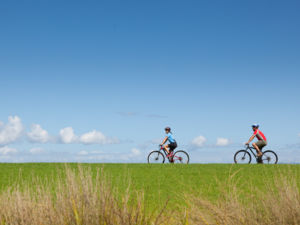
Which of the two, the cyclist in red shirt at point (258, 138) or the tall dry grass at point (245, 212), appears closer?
the tall dry grass at point (245, 212)

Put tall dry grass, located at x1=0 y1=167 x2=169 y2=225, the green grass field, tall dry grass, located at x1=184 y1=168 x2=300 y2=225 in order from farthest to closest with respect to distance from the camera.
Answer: the green grass field
tall dry grass, located at x1=184 y1=168 x2=300 y2=225
tall dry grass, located at x1=0 y1=167 x2=169 y2=225

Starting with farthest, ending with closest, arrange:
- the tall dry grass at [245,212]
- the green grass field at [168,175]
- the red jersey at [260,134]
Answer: the red jersey at [260,134] < the green grass field at [168,175] < the tall dry grass at [245,212]

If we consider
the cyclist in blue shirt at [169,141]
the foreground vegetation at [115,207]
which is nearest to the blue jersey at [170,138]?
the cyclist in blue shirt at [169,141]

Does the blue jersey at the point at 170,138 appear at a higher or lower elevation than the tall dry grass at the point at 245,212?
higher

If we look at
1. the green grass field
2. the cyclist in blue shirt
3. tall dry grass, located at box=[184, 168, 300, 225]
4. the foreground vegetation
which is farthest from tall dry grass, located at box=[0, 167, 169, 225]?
the cyclist in blue shirt

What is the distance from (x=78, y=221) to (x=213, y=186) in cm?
761

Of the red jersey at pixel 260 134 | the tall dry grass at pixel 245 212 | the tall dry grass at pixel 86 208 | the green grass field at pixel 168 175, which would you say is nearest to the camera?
the tall dry grass at pixel 86 208

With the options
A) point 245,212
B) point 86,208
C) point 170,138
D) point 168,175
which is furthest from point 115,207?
point 170,138

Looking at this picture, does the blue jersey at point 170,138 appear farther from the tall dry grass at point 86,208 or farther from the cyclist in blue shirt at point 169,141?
the tall dry grass at point 86,208

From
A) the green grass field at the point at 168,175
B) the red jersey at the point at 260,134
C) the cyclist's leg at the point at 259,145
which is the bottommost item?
the green grass field at the point at 168,175

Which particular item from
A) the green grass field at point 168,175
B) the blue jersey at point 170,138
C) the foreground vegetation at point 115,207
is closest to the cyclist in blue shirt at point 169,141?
the blue jersey at point 170,138

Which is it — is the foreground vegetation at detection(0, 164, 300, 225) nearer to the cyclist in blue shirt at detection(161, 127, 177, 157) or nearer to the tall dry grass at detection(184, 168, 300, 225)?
the tall dry grass at detection(184, 168, 300, 225)

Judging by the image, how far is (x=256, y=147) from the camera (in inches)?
750

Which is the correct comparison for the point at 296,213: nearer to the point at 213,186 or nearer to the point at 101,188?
the point at 101,188
